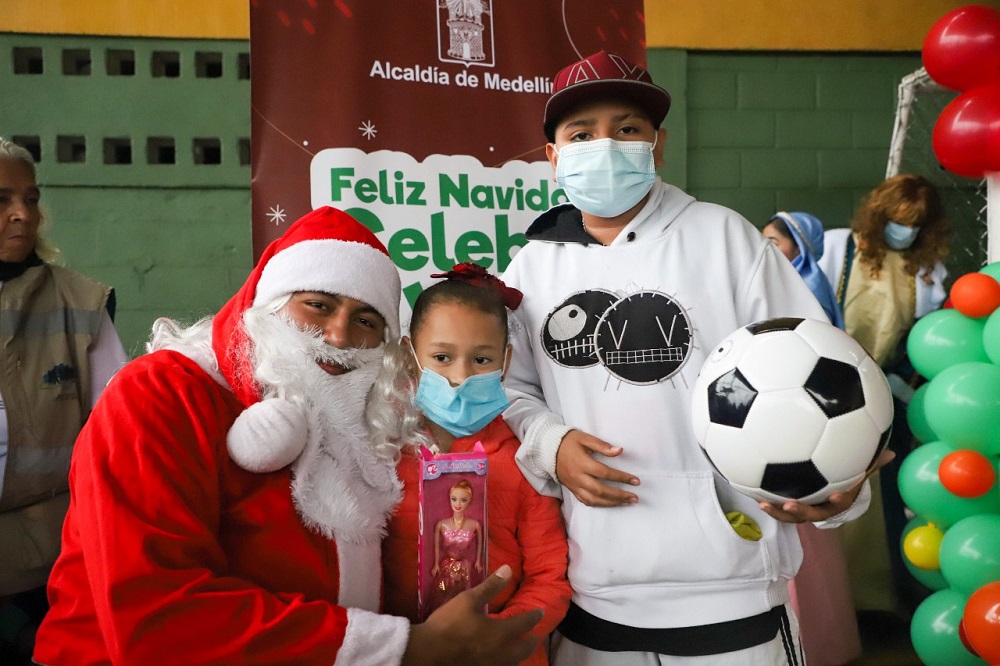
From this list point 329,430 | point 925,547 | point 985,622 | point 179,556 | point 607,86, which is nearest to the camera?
point 179,556

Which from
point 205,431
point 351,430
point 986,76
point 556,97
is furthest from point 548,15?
point 205,431

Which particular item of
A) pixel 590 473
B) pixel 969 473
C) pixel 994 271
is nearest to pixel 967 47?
pixel 994 271

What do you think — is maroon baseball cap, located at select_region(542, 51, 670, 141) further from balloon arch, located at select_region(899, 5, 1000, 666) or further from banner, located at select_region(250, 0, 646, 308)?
balloon arch, located at select_region(899, 5, 1000, 666)

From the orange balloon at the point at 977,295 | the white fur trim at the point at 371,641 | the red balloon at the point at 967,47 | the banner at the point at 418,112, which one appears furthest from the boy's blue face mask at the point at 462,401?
the red balloon at the point at 967,47

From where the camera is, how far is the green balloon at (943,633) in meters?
2.55

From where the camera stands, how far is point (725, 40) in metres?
4.12

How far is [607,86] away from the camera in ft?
5.38

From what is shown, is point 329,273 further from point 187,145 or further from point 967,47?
point 187,145

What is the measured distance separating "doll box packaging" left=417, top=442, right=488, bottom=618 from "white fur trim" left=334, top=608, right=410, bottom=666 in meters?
0.08

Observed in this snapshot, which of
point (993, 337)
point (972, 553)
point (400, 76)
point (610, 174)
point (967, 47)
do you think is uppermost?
point (967, 47)

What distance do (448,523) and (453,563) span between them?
7 centimetres

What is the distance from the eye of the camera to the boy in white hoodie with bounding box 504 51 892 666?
57.5 inches

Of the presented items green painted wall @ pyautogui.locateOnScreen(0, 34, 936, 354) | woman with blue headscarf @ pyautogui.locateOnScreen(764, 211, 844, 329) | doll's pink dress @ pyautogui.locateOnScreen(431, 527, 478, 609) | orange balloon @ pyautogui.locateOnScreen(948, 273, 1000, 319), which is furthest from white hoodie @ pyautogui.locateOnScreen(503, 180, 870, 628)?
green painted wall @ pyautogui.locateOnScreen(0, 34, 936, 354)

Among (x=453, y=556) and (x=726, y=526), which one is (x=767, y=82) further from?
(x=453, y=556)
